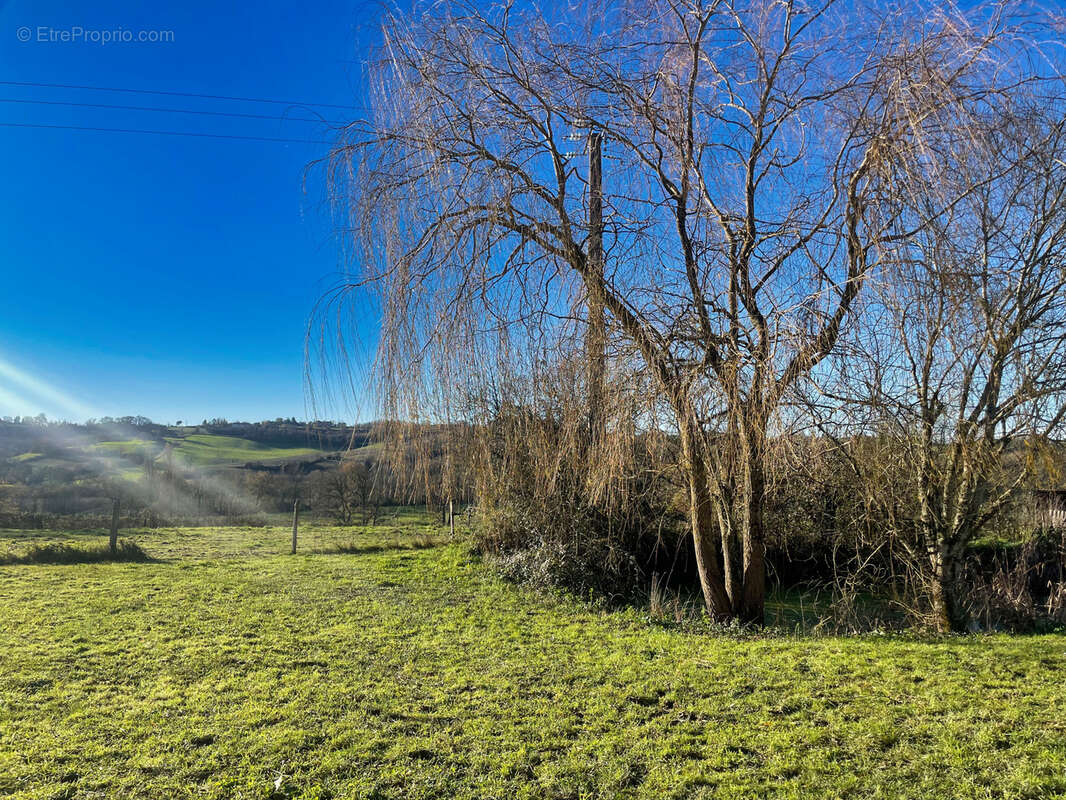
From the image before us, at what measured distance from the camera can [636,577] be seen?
9.56m

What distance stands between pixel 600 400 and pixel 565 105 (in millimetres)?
2394

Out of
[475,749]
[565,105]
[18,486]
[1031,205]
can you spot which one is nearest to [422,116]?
[565,105]

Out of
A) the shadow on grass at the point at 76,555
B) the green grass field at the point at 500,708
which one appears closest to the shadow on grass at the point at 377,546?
the shadow on grass at the point at 76,555

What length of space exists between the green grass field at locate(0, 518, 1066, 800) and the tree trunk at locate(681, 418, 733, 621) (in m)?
0.68

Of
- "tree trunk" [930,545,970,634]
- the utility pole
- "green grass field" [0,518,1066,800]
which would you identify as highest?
the utility pole

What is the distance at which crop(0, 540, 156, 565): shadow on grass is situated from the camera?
36.2 feet

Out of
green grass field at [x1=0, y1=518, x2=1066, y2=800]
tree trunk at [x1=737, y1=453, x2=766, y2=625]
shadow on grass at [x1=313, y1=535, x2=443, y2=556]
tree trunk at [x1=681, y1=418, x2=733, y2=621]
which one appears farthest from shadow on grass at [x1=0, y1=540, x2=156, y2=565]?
tree trunk at [x1=737, y1=453, x2=766, y2=625]

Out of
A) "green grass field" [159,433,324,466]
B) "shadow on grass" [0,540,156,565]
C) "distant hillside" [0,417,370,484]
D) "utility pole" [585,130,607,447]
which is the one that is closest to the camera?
"utility pole" [585,130,607,447]

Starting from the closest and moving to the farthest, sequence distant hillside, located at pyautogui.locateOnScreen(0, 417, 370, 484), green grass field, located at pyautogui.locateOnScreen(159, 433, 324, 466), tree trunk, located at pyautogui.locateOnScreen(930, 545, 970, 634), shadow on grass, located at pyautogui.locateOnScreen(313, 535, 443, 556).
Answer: tree trunk, located at pyautogui.locateOnScreen(930, 545, 970, 634) → shadow on grass, located at pyautogui.locateOnScreen(313, 535, 443, 556) → distant hillside, located at pyautogui.locateOnScreen(0, 417, 370, 484) → green grass field, located at pyautogui.locateOnScreen(159, 433, 324, 466)

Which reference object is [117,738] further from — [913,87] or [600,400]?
[913,87]

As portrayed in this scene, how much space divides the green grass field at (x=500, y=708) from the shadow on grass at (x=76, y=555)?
14.3 ft

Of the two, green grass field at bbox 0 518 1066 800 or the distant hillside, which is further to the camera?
the distant hillside

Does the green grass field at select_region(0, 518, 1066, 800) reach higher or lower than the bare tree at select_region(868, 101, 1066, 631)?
lower

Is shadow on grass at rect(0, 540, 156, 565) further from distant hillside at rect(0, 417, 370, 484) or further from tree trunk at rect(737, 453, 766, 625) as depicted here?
tree trunk at rect(737, 453, 766, 625)
